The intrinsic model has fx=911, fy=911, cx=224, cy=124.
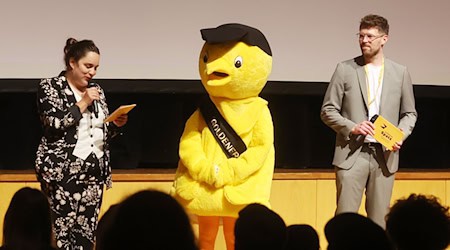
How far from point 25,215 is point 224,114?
68.4 inches

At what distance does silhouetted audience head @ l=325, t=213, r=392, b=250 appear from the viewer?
6.77 ft

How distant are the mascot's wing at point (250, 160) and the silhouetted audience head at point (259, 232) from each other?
155 cm

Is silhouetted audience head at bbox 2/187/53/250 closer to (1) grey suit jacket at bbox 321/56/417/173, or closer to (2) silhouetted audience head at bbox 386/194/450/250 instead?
(2) silhouetted audience head at bbox 386/194/450/250

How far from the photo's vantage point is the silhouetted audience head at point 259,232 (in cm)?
222

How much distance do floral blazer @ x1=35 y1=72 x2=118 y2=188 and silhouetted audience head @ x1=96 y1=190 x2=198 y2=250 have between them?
200 cm

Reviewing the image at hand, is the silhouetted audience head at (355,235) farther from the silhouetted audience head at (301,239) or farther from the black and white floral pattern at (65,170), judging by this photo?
the black and white floral pattern at (65,170)

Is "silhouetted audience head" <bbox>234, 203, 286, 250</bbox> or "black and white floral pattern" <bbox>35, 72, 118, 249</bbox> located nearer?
"silhouetted audience head" <bbox>234, 203, 286, 250</bbox>

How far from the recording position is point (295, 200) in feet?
17.5

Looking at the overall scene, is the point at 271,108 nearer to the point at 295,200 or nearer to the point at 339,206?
the point at 295,200

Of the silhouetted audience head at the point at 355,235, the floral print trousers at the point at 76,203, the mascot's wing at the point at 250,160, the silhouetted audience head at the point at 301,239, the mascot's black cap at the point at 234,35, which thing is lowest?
the floral print trousers at the point at 76,203

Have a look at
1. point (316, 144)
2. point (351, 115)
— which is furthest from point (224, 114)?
point (316, 144)

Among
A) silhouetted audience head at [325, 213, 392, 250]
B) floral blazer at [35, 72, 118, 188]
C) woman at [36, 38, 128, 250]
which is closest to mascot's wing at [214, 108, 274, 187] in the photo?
woman at [36, 38, 128, 250]

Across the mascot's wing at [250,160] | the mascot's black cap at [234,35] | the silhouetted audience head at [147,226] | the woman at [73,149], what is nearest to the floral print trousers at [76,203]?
the woman at [73,149]

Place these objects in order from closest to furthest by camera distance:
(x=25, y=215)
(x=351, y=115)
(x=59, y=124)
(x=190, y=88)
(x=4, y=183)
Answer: (x=25, y=215) → (x=59, y=124) → (x=351, y=115) → (x=4, y=183) → (x=190, y=88)
